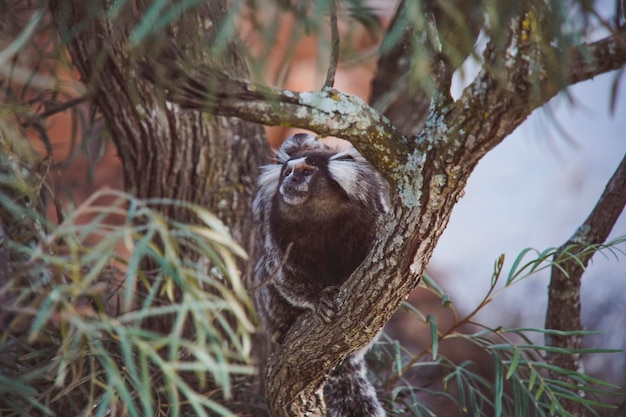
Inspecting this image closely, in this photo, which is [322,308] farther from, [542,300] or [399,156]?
[542,300]

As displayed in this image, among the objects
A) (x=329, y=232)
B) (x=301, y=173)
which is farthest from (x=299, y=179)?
(x=329, y=232)

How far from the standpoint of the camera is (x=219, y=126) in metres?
3.04

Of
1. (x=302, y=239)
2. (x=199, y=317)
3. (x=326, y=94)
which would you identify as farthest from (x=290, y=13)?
(x=302, y=239)

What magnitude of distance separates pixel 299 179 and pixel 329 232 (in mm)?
266

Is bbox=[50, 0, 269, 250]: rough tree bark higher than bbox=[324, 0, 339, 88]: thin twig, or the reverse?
bbox=[324, 0, 339, 88]: thin twig

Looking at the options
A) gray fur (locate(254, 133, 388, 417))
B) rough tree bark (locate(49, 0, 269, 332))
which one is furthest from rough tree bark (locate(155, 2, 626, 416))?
rough tree bark (locate(49, 0, 269, 332))

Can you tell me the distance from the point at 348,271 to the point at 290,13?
147 centimetres

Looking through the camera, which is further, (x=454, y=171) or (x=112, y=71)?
(x=112, y=71)

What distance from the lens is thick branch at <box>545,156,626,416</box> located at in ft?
8.90

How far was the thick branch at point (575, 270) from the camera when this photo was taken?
271 cm

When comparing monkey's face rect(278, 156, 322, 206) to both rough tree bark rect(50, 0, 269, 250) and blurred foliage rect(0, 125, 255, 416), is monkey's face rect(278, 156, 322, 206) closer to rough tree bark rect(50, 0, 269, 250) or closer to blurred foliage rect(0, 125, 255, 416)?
rough tree bark rect(50, 0, 269, 250)

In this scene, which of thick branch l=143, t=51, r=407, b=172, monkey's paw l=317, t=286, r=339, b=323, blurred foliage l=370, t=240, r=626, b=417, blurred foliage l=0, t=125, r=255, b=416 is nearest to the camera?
blurred foliage l=0, t=125, r=255, b=416

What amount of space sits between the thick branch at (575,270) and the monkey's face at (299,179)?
978mm

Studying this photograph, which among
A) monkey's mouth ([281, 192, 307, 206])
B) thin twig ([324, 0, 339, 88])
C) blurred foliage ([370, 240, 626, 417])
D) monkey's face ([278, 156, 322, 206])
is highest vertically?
thin twig ([324, 0, 339, 88])
